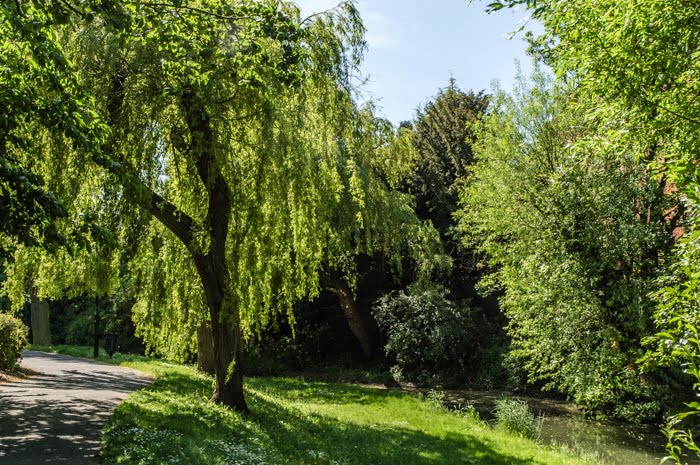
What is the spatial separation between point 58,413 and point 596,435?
1234 centimetres

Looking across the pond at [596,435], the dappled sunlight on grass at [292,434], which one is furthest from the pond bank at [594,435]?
the dappled sunlight on grass at [292,434]

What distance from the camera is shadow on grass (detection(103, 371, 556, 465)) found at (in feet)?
22.4

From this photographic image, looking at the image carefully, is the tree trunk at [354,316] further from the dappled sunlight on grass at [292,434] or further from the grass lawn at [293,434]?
the dappled sunlight on grass at [292,434]

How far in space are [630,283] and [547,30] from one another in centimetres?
→ 720

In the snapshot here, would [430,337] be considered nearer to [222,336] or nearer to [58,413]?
[222,336]

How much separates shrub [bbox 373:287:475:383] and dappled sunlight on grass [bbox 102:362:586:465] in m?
5.09

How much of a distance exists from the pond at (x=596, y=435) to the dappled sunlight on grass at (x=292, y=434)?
1683 mm

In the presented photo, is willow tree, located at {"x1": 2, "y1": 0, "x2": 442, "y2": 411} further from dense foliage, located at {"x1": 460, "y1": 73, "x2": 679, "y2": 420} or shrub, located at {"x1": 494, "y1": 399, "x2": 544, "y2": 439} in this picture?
shrub, located at {"x1": 494, "y1": 399, "x2": 544, "y2": 439}

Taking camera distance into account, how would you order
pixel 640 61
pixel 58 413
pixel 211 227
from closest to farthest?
pixel 640 61, pixel 58 413, pixel 211 227

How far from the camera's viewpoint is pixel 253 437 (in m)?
8.36

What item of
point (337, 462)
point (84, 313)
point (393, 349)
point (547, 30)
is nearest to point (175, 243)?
point (337, 462)

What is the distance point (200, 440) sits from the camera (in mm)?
7379

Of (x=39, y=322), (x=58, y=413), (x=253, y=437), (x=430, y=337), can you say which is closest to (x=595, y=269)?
(x=430, y=337)

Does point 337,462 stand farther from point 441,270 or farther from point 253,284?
point 441,270
